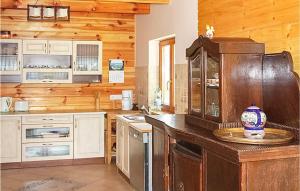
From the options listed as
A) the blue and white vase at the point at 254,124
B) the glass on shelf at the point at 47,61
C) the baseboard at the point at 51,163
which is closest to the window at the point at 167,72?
the baseboard at the point at 51,163

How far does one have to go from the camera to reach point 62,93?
6406 mm

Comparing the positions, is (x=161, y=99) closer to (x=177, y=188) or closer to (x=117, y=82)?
(x=117, y=82)

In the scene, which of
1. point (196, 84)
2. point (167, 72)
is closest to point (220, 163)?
point (196, 84)

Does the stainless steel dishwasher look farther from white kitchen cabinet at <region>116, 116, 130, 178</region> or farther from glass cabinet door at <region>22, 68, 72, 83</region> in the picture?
glass cabinet door at <region>22, 68, 72, 83</region>

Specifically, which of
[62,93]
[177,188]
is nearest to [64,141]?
[62,93]

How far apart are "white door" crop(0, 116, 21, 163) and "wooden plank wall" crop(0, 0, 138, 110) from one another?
599 millimetres

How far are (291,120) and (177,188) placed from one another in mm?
992

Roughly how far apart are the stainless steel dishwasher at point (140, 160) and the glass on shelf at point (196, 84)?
1.22 m

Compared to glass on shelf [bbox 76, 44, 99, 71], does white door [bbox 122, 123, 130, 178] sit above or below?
below

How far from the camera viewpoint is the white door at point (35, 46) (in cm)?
606

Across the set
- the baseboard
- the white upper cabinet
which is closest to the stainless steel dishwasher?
the baseboard

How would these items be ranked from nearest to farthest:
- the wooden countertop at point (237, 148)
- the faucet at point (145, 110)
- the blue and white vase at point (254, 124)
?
the wooden countertop at point (237, 148) < the blue and white vase at point (254, 124) < the faucet at point (145, 110)

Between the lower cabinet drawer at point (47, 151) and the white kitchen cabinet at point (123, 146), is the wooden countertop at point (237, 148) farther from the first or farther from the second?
the lower cabinet drawer at point (47, 151)

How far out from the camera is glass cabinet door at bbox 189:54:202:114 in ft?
9.48
